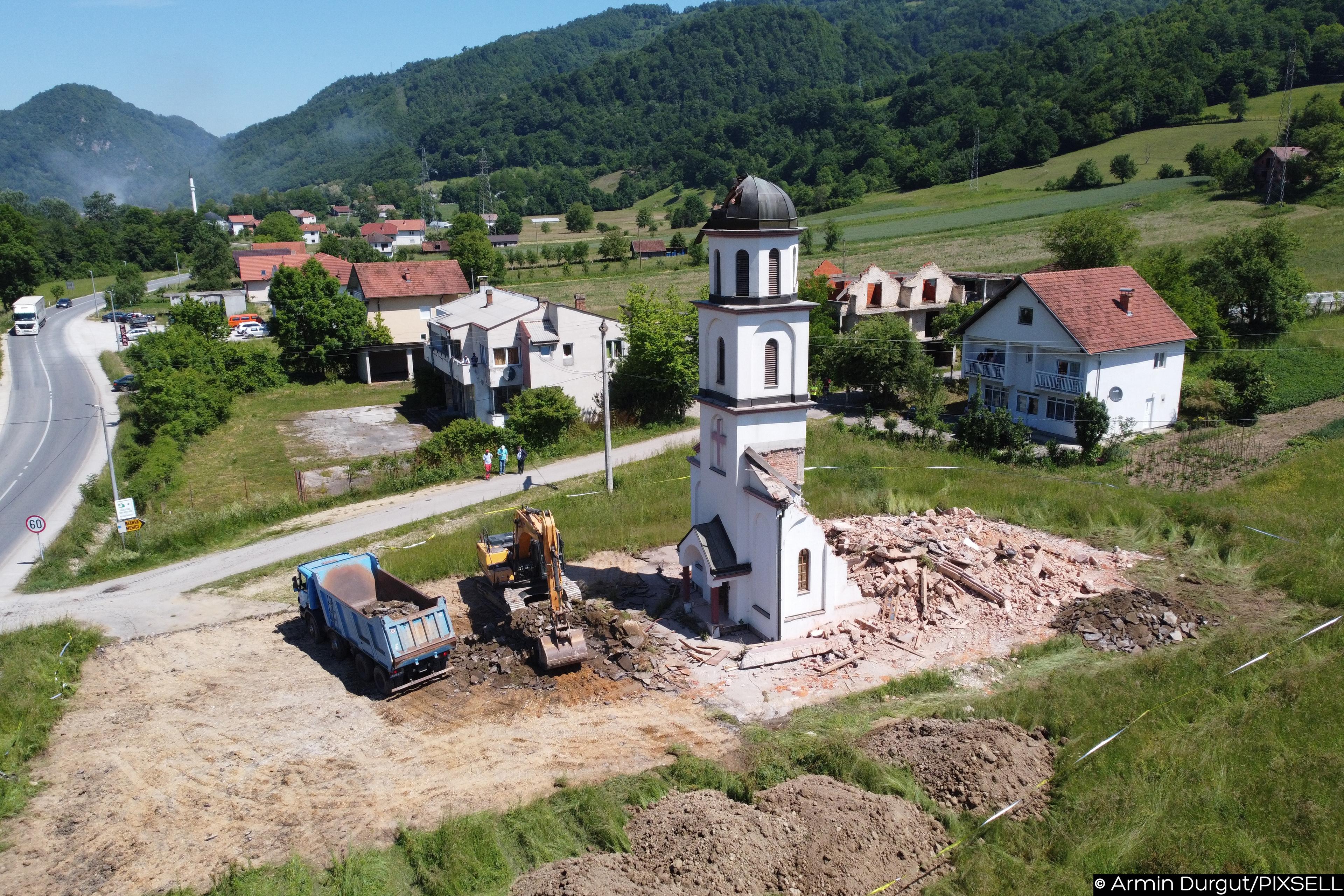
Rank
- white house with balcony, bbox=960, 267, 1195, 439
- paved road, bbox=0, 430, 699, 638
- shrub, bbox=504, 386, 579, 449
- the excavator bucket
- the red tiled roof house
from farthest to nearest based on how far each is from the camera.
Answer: the red tiled roof house → shrub, bbox=504, 386, 579, 449 → white house with balcony, bbox=960, 267, 1195, 439 → paved road, bbox=0, 430, 699, 638 → the excavator bucket

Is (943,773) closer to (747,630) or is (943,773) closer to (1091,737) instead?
(1091,737)

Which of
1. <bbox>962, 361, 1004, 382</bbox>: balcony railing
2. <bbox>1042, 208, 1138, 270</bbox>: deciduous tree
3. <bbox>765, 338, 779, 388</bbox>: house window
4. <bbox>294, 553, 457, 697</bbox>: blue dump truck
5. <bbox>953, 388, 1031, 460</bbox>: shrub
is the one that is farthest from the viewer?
<bbox>1042, 208, 1138, 270</bbox>: deciduous tree

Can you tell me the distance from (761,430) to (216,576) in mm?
16999

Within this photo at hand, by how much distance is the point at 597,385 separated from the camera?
4228 cm

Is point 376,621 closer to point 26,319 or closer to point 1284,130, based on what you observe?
point 26,319

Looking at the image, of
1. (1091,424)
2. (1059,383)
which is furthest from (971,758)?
(1059,383)

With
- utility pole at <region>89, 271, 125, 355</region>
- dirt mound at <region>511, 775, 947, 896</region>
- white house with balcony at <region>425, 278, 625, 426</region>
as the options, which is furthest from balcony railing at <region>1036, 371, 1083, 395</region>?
utility pole at <region>89, 271, 125, 355</region>

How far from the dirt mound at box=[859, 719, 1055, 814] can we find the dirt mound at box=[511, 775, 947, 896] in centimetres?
98

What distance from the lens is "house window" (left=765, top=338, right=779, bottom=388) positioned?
21.1 meters

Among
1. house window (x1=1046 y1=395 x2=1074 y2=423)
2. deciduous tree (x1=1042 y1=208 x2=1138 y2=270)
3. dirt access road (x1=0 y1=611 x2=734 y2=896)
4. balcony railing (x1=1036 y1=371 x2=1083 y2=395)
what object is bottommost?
dirt access road (x1=0 y1=611 x2=734 y2=896)

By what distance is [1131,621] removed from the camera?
20297mm

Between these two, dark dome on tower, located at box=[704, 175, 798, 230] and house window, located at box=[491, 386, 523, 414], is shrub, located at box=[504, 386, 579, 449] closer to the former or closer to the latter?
house window, located at box=[491, 386, 523, 414]

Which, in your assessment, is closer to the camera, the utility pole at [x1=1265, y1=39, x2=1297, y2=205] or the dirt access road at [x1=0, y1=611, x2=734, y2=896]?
the dirt access road at [x1=0, y1=611, x2=734, y2=896]

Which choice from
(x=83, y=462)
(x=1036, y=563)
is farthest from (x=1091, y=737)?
(x=83, y=462)
